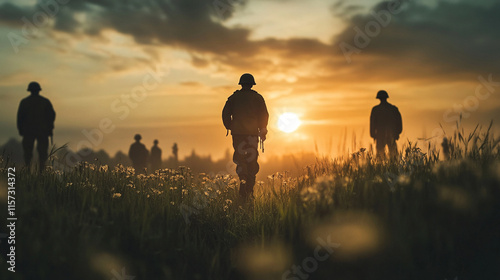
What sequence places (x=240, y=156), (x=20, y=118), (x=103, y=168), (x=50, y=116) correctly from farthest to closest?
1. (x=50, y=116)
2. (x=20, y=118)
3. (x=240, y=156)
4. (x=103, y=168)

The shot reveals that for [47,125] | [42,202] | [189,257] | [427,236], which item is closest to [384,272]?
[427,236]

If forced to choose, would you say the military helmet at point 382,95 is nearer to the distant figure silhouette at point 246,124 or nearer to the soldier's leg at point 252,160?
the distant figure silhouette at point 246,124

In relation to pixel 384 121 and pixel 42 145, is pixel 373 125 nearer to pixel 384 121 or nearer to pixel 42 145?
pixel 384 121

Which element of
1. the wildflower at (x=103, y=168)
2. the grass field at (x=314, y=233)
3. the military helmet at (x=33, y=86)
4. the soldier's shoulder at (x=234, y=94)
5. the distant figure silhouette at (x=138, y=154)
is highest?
the military helmet at (x=33, y=86)

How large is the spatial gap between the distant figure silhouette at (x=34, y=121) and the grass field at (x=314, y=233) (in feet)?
22.9

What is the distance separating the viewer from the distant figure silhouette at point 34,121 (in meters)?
14.1

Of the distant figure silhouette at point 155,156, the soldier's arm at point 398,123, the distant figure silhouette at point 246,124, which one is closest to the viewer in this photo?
the distant figure silhouette at point 246,124

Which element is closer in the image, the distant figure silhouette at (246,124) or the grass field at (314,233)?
the grass field at (314,233)

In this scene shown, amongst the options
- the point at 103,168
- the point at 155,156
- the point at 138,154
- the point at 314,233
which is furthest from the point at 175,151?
the point at 314,233

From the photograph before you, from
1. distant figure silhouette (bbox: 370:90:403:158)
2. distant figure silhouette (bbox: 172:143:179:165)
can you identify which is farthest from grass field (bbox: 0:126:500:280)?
distant figure silhouette (bbox: 172:143:179:165)

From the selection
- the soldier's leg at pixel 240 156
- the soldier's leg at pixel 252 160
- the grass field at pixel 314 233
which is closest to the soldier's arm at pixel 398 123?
the soldier's leg at pixel 252 160

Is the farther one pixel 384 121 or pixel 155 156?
pixel 155 156

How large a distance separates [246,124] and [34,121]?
22.9 feet

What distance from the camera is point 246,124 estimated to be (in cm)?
1169
